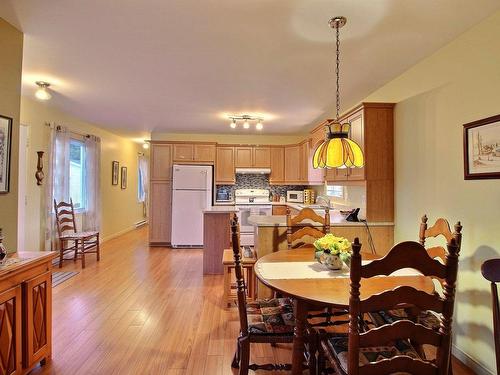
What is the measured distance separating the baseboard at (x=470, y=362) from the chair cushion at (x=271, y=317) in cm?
133

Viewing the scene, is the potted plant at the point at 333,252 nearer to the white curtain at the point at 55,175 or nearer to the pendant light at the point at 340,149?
the pendant light at the point at 340,149

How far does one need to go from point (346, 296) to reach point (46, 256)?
196cm

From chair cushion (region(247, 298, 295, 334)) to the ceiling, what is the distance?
195 centimetres

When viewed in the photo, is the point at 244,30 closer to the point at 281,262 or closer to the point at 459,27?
the point at 459,27

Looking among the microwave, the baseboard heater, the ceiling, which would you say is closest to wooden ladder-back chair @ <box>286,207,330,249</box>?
the ceiling

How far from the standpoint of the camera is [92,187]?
18.1 ft

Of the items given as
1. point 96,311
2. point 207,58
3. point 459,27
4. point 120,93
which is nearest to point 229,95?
point 207,58

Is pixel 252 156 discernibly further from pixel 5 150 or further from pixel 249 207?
pixel 5 150

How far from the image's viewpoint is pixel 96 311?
2949mm

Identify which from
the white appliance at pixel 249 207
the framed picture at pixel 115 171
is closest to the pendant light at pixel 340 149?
the white appliance at pixel 249 207

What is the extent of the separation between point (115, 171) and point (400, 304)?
6.70 m

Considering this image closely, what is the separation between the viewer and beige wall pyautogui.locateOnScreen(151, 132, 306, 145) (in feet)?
20.9

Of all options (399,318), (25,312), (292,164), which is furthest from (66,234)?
(399,318)

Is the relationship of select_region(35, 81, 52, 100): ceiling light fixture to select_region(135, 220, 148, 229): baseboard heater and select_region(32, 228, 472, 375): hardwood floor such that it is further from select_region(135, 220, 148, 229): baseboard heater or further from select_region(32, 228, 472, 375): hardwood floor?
select_region(135, 220, 148, 229): baseboard heater
